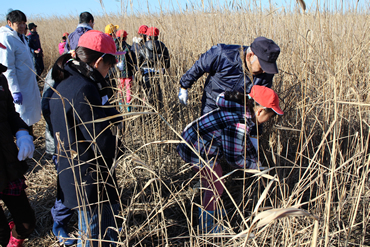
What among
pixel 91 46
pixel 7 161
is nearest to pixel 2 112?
→ pixel 7 161

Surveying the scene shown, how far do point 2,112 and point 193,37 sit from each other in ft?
7.08

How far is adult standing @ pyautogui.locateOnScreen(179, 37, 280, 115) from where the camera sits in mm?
1576

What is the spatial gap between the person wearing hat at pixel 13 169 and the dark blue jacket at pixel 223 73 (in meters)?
1.25

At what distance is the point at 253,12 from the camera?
2672 millimetres

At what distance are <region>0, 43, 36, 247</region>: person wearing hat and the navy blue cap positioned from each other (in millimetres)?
1515

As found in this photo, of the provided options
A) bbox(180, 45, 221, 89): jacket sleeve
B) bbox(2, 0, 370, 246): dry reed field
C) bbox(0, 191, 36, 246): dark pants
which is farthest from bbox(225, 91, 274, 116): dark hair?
bbox(0, 191, 36, 246): dark pants

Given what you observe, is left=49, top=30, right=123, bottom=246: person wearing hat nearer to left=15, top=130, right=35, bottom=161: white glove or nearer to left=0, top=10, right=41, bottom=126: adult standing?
left=15, top=130, right=35, bottom=161: white glove

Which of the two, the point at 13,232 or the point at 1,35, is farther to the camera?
the point at 1,35

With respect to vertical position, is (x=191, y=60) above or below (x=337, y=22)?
below

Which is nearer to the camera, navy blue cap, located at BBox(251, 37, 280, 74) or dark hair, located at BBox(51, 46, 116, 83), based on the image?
dark hair, located at BBox(51, 46, 116, 83)

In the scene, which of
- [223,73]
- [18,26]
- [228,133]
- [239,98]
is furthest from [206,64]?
[18,26]

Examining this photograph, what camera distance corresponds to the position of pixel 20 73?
269 centimetres

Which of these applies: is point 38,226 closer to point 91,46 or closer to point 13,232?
point 13,232

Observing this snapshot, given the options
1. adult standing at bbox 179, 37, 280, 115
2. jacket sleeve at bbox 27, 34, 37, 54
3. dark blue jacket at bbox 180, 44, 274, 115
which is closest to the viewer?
adult standing at bbox 179, 37, 280, 115
